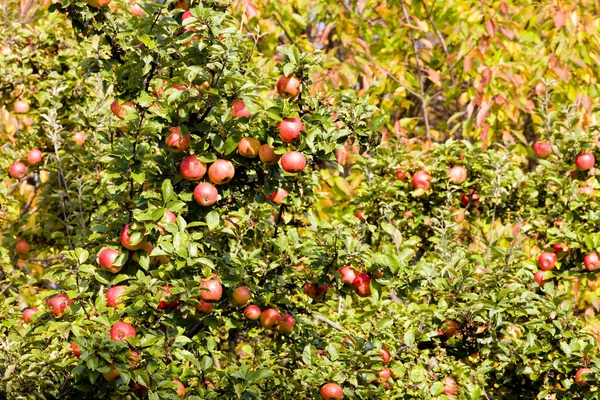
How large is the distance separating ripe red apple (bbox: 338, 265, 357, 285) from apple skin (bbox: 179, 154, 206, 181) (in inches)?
24.8

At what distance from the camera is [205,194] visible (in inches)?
101

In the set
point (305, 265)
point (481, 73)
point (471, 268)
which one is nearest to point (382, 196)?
point (471, 268)

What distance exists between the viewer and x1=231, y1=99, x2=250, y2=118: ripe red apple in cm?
252

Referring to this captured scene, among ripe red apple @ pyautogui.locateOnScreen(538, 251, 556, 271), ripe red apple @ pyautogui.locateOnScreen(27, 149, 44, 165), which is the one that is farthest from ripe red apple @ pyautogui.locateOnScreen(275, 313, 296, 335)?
ripe red apple @ pyautogui.locateOnScreen(27, 149, 44, 165)

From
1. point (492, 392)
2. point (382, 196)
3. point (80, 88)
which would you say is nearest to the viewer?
point (492, 392)

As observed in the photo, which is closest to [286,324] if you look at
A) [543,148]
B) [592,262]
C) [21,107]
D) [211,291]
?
[211,291]

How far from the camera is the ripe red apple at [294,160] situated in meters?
2.49

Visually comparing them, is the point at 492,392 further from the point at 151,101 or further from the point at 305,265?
the point at 151,101

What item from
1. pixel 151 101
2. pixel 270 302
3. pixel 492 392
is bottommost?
pixel 492 392

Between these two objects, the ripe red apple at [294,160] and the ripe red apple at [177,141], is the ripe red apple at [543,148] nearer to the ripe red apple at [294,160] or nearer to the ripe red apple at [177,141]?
the ripe red apple at [294,160]

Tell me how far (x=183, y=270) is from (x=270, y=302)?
461 millimetres

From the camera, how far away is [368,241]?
4.00 metres

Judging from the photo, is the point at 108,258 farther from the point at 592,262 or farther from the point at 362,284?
the point at 592,262

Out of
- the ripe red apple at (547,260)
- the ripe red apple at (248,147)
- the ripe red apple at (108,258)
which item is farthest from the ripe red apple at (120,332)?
the ripe red apple at (547,260)
